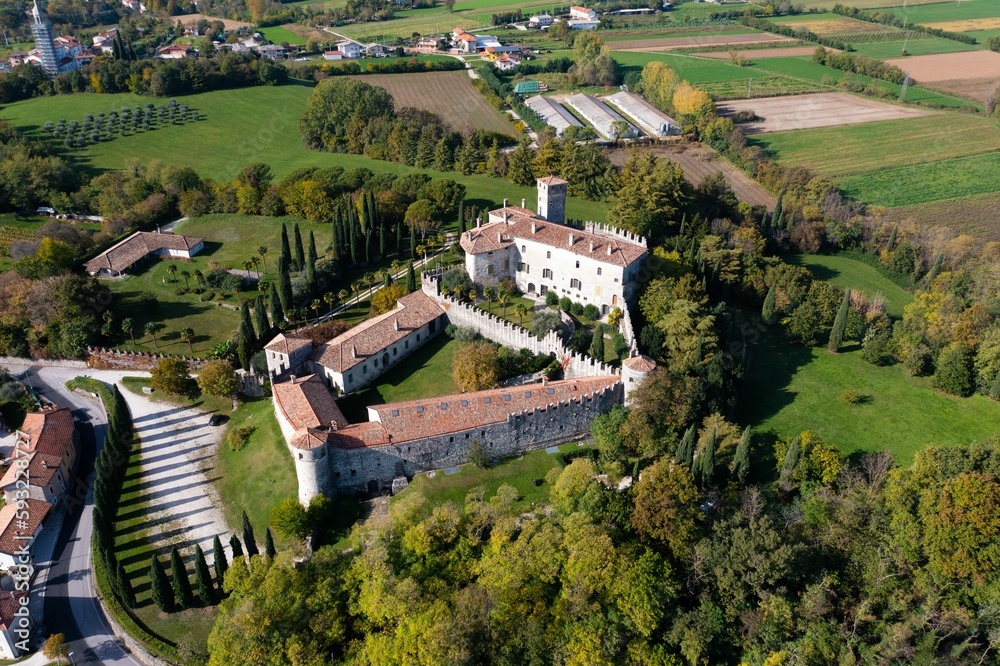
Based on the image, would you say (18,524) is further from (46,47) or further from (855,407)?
A: (46,47)

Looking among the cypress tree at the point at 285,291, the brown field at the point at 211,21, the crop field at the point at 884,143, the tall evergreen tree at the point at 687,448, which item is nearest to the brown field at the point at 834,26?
the crop field at the point at 884,143

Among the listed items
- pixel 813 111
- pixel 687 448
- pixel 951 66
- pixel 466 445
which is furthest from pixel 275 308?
pixel 951 66

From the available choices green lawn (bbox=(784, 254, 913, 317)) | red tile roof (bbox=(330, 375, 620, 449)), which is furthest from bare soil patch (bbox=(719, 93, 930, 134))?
red tile roof (bbox=(330, 375, 620, 449))

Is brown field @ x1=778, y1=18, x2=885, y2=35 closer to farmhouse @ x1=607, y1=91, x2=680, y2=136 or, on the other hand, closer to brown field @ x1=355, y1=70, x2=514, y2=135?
farmhouse @ x1=607, y1=91, x2=680, y2=136

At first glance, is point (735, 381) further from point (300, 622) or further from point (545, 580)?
point (300, 622)

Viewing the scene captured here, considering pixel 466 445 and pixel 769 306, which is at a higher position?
pixel 769 306

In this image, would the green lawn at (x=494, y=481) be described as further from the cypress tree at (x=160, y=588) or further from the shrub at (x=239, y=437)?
the cypress tree at (x=160, y=588)

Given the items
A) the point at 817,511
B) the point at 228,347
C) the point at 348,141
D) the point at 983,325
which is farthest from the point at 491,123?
the point at 817,511
